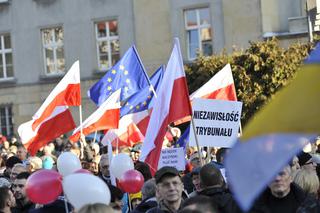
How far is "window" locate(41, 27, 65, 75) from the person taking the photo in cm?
3412

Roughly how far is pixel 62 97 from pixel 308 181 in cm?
852

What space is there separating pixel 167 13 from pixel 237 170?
28947 millimetres

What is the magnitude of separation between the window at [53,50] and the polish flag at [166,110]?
24667mm

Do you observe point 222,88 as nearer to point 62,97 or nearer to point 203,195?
point 62,97

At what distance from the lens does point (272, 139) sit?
328cm

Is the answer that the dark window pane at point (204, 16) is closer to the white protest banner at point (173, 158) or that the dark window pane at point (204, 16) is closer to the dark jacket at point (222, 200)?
the white protest banner at point (173, 158)

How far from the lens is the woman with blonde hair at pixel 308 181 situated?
21.0 ft

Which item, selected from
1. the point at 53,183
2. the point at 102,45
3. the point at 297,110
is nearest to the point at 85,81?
the point at 102,45

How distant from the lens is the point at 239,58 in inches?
995

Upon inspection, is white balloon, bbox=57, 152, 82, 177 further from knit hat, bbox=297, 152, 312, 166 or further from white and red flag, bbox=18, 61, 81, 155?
white and red flag, bbox=18, 61, 81, 155

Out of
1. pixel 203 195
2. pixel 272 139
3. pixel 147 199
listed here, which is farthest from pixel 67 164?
pixel 272 139

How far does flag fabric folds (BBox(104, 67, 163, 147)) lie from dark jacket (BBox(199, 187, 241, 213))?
298 inches

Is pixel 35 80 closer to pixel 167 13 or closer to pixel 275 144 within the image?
pixel 167 13

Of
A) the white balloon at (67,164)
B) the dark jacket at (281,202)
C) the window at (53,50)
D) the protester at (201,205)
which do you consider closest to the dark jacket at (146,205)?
the white balloon at (67,164)
